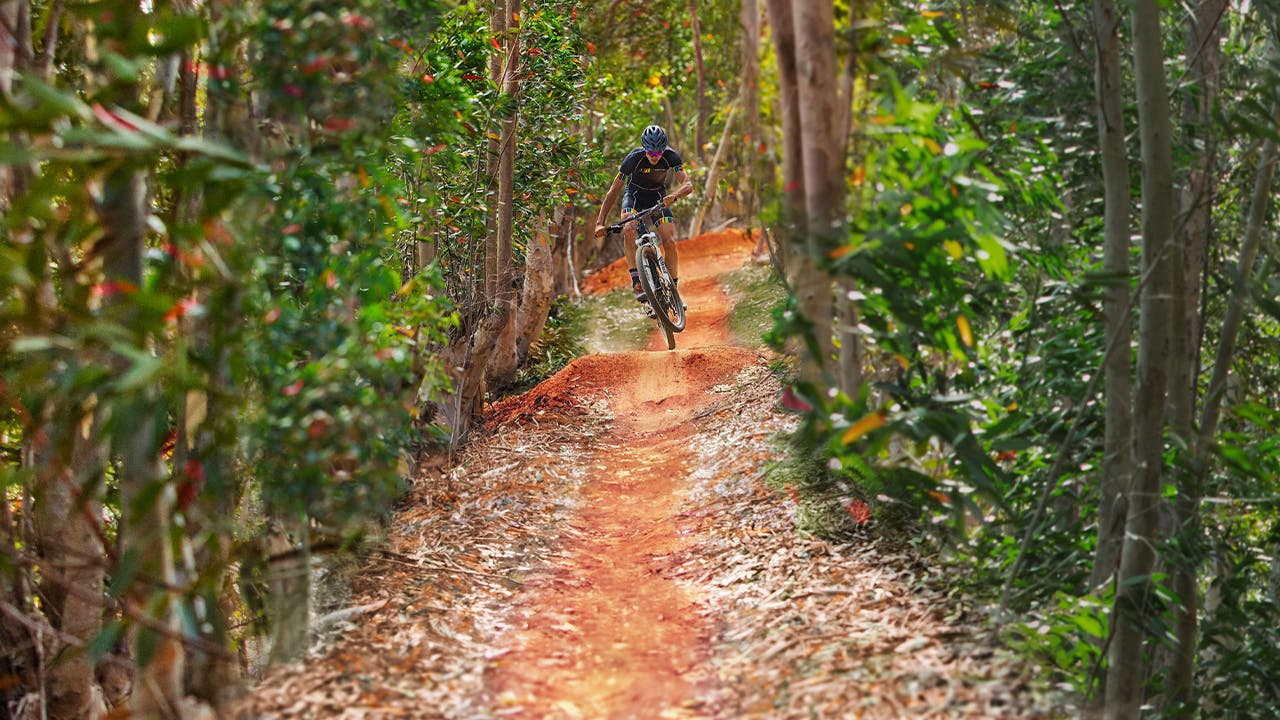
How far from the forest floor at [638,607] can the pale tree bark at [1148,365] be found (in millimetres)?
425

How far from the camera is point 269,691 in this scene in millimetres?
4305

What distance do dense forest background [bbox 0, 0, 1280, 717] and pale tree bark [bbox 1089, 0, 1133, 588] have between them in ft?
0.06

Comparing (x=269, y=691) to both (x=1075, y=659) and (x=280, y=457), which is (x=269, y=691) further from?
(x=1075, y=659)

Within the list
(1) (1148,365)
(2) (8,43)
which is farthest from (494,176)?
(1) (1148,365)

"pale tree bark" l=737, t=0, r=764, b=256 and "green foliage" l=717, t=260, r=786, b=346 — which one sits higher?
Answer: "pale tree bark" l=737, t=0, r=764, b=256

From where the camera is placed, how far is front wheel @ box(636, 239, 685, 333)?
10531 millimetres

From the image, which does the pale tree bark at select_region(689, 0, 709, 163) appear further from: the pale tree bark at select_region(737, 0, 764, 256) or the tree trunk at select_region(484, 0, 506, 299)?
the pale tree bark at select_region(737, 0, 764, 256)

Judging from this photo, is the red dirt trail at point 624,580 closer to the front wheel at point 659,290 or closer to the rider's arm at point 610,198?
the front wheel at point 659,290

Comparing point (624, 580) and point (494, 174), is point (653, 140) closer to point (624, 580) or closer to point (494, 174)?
point (494, 174)

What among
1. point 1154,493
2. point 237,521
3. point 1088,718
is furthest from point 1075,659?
point 237,521

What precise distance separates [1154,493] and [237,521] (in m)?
4.60

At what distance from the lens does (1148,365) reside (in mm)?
4223

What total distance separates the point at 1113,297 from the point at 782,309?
4.88ft

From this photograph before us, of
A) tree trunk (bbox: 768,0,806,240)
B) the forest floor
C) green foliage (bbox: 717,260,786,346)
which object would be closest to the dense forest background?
tree trunk (bbox: 768,0,806,240)
